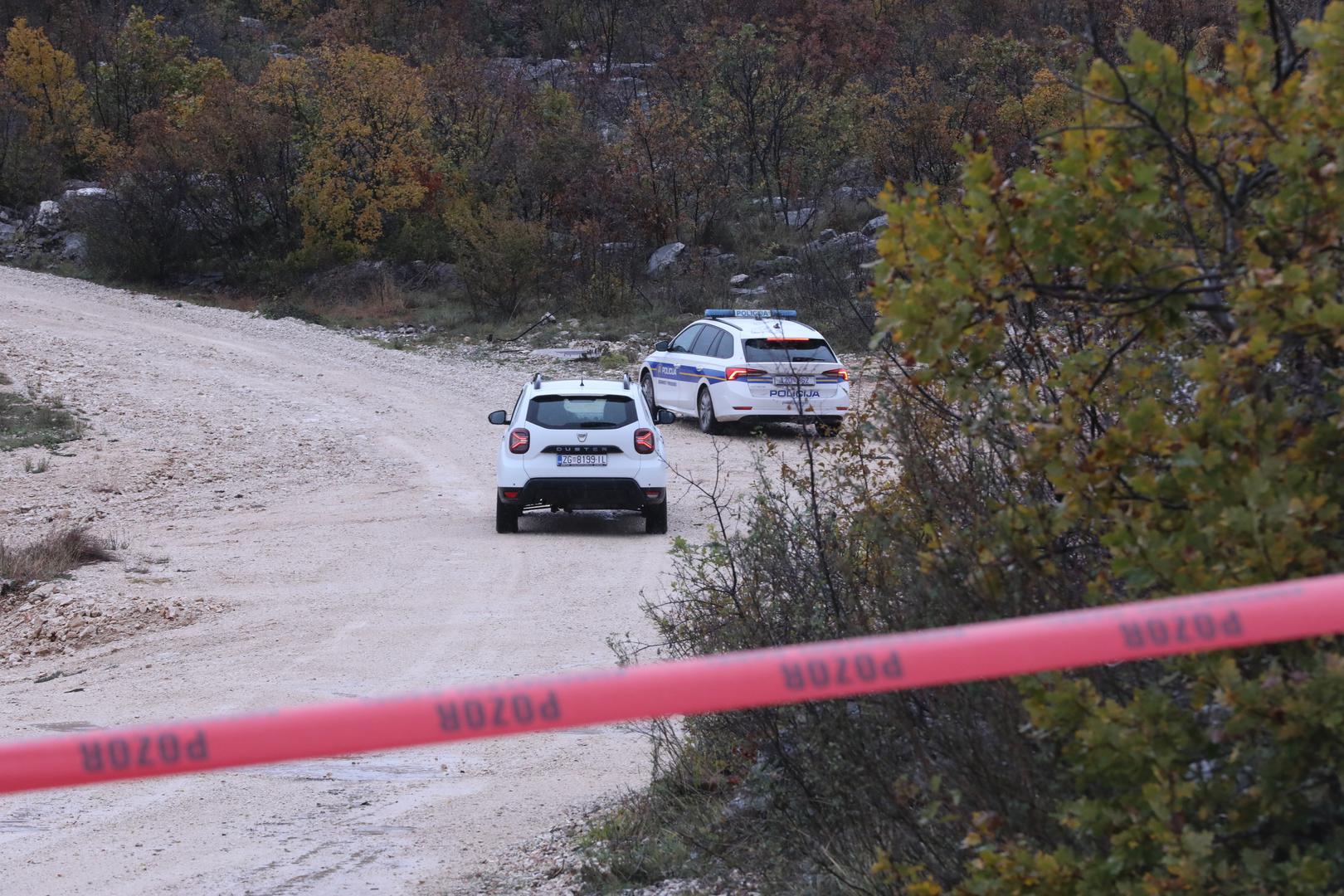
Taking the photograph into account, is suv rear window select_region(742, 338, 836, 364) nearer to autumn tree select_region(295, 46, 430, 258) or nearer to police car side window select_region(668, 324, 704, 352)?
police car side window select_region(668, 324, 704, 352)

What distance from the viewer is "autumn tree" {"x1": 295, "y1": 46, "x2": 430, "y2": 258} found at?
37500 millimetres

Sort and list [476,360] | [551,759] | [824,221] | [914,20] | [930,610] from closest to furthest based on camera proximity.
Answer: [930,610] → [551,759] → [476,360] → [824,221] → [914,20]

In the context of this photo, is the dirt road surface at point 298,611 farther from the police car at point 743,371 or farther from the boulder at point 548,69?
the boulder at point 548,69

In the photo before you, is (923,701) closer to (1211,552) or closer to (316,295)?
(1211,552)

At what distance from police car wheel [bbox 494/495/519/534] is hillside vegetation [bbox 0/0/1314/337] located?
16776mm

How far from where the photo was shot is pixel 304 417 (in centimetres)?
2083

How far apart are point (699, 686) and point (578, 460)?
1120cm

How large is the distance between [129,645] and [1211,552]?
27.9 ft

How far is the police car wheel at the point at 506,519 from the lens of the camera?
13531mm

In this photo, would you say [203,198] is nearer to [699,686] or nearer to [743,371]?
[743,371]

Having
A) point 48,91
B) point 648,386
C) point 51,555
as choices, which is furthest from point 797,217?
point 51,555

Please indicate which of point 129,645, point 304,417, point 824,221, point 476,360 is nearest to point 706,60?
point 824,221

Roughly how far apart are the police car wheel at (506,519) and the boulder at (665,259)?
22317mm

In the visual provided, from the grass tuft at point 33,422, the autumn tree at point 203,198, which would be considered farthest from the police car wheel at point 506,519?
the autumn tree at point 203,198
